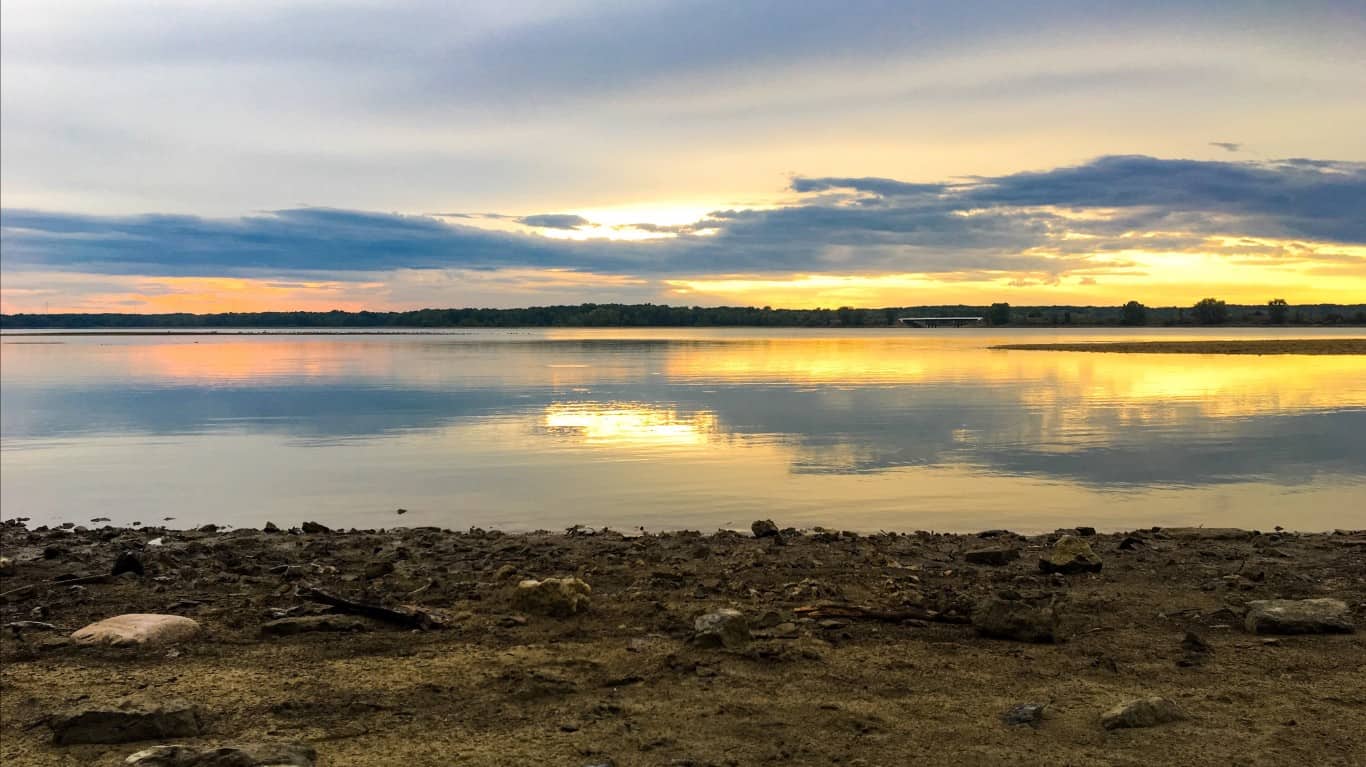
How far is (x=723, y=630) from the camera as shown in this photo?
729 cm

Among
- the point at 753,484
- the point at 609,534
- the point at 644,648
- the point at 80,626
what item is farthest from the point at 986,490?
the point at 80,626

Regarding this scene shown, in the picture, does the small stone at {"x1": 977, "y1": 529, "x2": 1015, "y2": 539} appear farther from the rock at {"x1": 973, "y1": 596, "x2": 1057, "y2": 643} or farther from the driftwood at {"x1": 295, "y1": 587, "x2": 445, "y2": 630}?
the driftwood at {"x1": 295, "y1": 587, "x2": 445, "y2": 630}

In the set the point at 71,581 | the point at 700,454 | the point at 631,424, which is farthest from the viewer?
the point at 631,424

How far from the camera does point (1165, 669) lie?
267 inches

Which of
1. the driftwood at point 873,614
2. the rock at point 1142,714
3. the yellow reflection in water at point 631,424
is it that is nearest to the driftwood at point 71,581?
the driftwood at point 873,614

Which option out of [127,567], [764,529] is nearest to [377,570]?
[127,567]

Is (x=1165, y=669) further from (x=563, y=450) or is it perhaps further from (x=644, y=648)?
(x=563, y=450)

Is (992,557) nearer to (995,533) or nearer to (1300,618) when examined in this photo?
(995,533)

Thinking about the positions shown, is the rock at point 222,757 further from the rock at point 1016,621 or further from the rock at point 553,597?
the rock at point 1016,621

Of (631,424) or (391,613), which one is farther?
(631,424)

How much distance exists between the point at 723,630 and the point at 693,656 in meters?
0.34

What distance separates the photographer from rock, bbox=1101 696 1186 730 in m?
5.71

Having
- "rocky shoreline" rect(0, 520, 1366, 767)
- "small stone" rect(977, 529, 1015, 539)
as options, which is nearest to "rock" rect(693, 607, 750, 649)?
"rocky shoreline" rect(0, 520, 1366, 767)

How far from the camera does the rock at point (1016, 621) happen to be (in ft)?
24.3
